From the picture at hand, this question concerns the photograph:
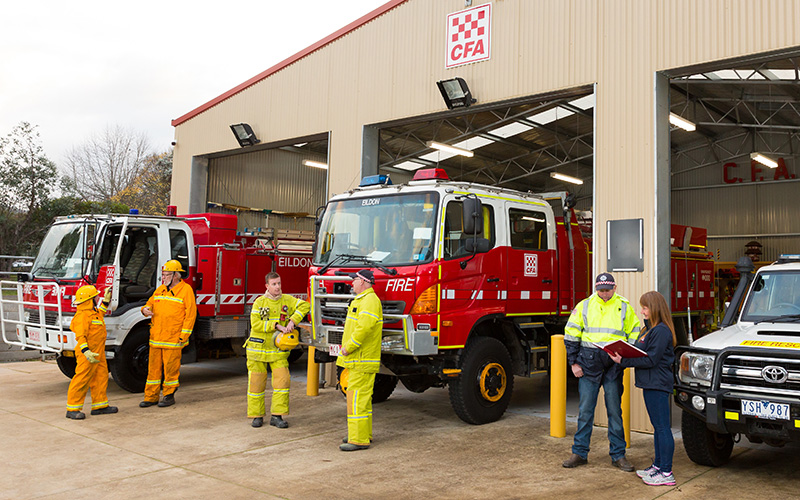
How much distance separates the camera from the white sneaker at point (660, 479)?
17.5 feet

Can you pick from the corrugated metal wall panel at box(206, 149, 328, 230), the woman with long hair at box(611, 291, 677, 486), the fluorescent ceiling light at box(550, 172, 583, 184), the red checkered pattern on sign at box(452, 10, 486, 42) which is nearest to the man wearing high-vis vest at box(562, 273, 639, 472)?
the woman with long hair at box(611, 291, 677, 486)

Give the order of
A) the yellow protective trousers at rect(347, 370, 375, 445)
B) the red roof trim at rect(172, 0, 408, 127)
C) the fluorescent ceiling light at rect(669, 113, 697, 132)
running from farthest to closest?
the fluorescent ceiling light at rect(669, 113, 697, 132), the red roof trim at rect(172, 0, 408, 127), the yellow protective trousers at rect(347, 370, 375, 445)

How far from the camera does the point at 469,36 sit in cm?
966

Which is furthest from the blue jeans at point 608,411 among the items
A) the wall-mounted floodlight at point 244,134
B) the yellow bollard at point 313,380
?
the wall-mounted floodlight at point 244,134

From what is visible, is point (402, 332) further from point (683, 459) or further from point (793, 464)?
point (793, 464)

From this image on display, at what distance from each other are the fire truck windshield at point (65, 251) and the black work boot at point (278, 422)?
3710mm

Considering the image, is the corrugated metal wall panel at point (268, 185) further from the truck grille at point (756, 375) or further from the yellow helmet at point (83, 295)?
the truck grille at point (756, 375)

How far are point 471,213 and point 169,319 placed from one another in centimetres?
441

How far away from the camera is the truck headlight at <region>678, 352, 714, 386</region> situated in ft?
17.4

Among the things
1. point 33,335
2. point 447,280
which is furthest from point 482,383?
point 33,335

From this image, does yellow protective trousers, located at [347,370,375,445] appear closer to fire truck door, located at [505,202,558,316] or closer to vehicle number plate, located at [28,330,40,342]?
fire truck door, located at [505,202,558,316]

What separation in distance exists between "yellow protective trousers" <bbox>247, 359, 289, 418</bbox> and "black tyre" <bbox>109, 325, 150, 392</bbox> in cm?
276

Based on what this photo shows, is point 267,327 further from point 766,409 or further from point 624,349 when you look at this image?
point 766,409

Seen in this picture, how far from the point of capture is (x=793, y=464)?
6.02m
